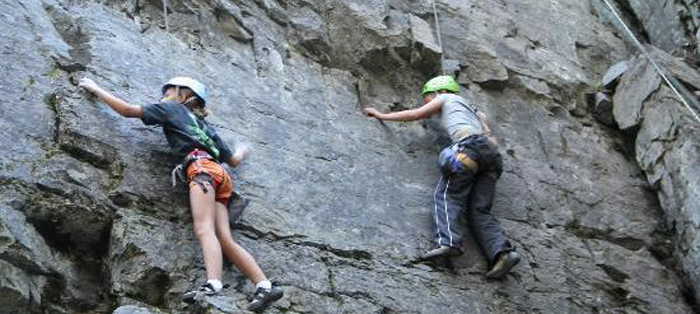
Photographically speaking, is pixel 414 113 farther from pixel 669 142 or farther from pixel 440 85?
pixel 669 142

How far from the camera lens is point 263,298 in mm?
5648

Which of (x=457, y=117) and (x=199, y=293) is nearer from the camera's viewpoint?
(x=199, y=293)

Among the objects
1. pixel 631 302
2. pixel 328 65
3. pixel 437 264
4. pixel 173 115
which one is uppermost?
pixel 173 115

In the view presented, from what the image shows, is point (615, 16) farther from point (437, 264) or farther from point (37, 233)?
point (37, 233)

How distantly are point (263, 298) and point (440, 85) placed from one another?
11.5ft

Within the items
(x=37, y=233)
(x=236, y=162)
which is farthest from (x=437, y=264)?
(x=37, y=233)

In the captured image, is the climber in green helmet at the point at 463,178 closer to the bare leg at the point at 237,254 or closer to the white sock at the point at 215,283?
the bare leg at the point at 237,254

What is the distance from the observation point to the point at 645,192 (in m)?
9.06

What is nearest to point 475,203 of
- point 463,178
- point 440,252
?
point 463,178

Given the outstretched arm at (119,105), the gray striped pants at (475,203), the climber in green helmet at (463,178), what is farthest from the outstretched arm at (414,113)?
the outstretched arm at (119,105)

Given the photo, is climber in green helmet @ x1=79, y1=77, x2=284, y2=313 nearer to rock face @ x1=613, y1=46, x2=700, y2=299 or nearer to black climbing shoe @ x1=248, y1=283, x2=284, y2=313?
black climbing shoe @ x1=248, y1=283, x2=284, y2=313

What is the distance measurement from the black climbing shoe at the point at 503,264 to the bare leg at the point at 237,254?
7.35 ft

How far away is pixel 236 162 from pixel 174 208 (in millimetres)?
648

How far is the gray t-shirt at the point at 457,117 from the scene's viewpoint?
26.1 ft
